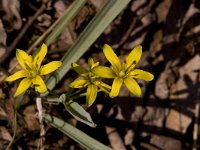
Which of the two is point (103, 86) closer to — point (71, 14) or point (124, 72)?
point (124, 72)

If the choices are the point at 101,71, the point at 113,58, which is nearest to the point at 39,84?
the point at 101,71

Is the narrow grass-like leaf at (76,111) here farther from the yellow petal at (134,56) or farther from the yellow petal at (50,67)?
the yellow petal at (134,56)

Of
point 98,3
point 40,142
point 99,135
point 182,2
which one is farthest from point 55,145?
point 182,2

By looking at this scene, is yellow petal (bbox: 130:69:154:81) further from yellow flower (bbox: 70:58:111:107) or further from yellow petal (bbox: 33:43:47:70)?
yellow petal (bbox: 33:43:47:70)

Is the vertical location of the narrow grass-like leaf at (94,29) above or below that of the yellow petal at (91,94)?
above

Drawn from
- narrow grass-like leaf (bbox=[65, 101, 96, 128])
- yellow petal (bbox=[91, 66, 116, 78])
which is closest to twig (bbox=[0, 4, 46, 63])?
narrow grass-like leaf (bbox=[65, 101, 96, 128])

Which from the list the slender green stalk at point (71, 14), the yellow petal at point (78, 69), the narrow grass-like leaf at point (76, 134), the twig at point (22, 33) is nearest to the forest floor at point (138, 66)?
the twig at point (22, 33)
